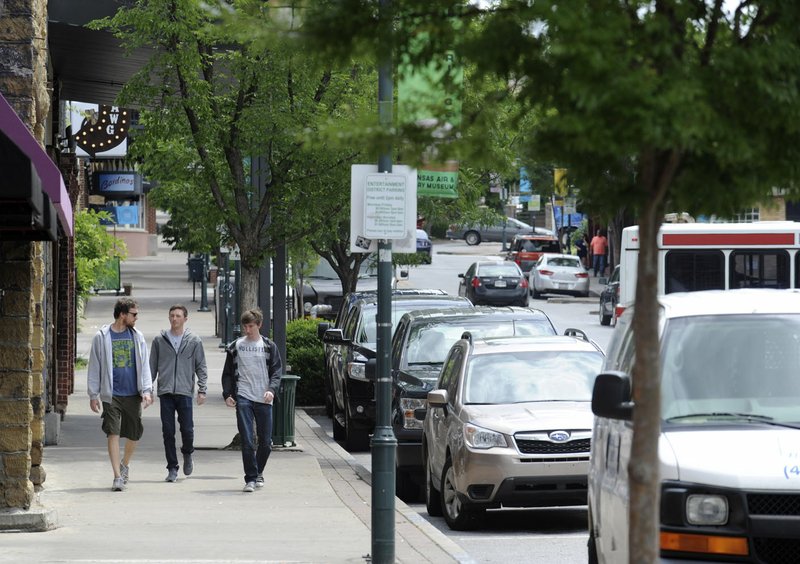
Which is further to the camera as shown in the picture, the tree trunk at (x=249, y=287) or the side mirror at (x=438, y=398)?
the tree trunk at (x=249, y=287)

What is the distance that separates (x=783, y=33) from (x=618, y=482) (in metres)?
2.87

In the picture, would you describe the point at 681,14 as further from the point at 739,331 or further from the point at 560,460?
the point at 560,460

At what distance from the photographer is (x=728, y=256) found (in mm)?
23484

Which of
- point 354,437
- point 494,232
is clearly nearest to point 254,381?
point 354,437

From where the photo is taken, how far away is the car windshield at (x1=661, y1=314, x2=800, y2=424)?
723 cm

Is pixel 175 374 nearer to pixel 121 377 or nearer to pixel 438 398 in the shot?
pixel 121 377

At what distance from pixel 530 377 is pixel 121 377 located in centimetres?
393

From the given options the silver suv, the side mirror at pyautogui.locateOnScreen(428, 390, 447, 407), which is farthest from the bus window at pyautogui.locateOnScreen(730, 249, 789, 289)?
the side mirror at pyautogui.locateOnScreen(428, 390, 447, 407)

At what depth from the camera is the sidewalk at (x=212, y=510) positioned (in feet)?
34.1

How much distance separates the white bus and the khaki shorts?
11413 mm

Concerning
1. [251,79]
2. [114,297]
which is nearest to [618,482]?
[251,79]

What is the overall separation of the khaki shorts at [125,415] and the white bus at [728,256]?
449 inches

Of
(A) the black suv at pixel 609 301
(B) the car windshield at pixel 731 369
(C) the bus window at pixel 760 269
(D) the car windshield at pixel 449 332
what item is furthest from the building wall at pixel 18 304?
(A) the black suv at pixel 609 301

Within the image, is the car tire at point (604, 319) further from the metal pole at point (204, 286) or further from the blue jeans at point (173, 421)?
the blue jeans at point (173, 421)
